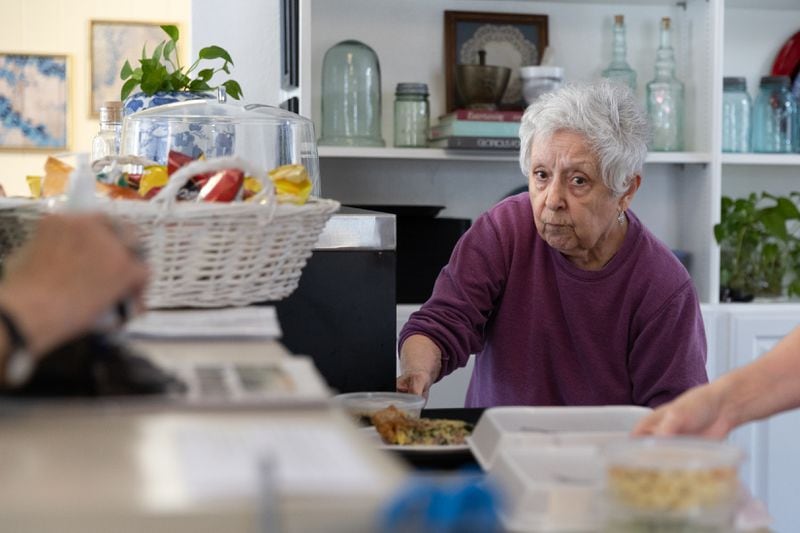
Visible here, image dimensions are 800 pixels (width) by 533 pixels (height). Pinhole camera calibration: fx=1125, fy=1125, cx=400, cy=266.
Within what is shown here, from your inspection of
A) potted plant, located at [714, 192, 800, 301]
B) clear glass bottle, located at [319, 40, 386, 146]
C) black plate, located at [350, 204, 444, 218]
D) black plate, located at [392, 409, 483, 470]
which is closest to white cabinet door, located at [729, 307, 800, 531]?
potted plant, located at [714, 192, 800, 301]

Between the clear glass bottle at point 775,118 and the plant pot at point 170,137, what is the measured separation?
191 cm

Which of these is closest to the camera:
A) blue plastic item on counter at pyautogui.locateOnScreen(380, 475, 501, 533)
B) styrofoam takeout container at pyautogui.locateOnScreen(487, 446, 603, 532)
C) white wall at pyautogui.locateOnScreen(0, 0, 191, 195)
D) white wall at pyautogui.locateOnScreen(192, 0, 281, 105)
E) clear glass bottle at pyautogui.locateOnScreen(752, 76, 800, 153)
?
blue plastic item on counter at pyautogui.locateOnScreen(380, 475, 501, 533)

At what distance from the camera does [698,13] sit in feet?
10.6

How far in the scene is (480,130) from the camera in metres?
3.04

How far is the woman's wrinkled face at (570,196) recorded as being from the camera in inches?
87.4

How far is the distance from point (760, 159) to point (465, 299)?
1361 millimetres

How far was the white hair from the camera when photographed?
221 centimetres

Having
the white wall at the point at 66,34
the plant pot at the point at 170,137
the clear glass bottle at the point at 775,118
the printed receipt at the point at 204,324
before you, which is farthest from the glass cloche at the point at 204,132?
the white wall at the point at 66,34

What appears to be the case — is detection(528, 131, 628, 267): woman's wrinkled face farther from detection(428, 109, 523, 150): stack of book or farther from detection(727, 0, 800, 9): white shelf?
detection(727, 0, 800, 9): white shelf

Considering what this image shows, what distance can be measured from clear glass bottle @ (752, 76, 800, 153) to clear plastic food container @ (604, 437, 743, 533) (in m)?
2.73

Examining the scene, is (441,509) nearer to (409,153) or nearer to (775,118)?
(409,153)

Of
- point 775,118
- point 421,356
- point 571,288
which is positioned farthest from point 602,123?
point 775,118

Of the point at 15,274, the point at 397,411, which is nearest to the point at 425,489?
the point at 15,274

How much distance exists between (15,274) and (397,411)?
2.39 feet
